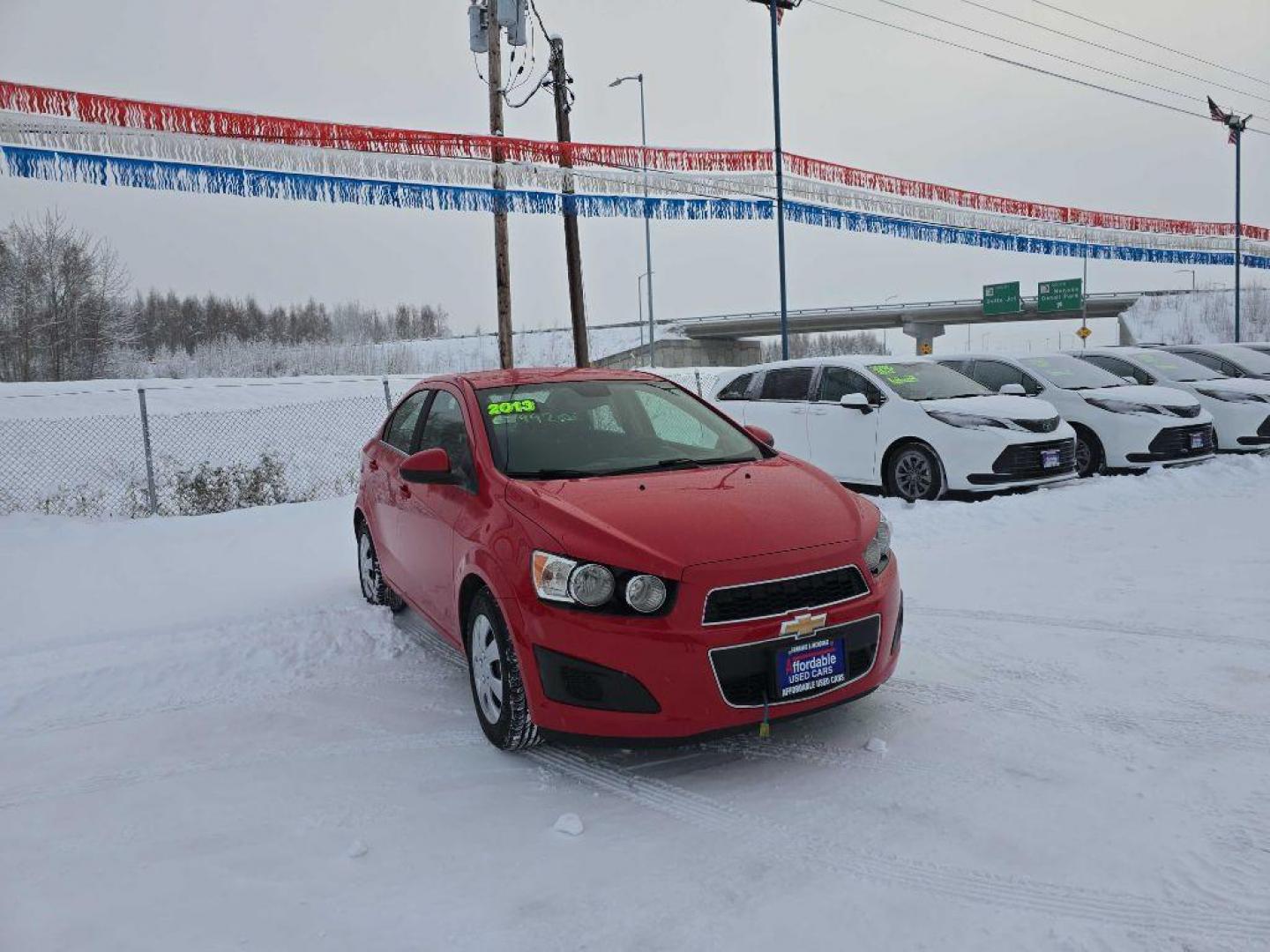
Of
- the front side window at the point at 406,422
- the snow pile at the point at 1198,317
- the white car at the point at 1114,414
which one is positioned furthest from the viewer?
the snow pile at the point at 1198,317

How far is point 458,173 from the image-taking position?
10.6m

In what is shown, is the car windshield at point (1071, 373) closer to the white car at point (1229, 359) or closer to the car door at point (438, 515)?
the white car at point (1229, 359)

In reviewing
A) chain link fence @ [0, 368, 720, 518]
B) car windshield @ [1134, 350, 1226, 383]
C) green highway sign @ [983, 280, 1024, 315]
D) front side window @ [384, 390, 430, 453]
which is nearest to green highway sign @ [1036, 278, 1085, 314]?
green highway sign @ [983, 280, 1024, 315]

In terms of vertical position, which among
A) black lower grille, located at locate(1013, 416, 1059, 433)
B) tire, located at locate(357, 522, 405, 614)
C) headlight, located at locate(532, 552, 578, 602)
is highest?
black lower grille, located at locate(1013, 416, 1059, 433)

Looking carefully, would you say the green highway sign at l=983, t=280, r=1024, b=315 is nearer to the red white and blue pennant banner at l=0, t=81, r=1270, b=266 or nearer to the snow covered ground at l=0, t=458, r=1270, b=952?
the red white and blue pennant banner at l=0, t=81, r=1270, b=266

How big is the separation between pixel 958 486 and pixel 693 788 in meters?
6.53

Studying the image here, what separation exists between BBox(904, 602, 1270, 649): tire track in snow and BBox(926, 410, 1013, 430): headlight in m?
4.08

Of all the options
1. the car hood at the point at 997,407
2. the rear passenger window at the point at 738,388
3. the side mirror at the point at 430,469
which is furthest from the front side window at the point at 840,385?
the side mirror at the point at 430,469

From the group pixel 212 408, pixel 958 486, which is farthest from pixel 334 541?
pixel 212 408

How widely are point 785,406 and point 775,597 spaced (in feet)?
24.0

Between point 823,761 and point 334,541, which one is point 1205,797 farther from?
point 334,541

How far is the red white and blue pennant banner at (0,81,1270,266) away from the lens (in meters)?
8.28

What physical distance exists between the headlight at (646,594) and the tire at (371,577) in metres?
2.87

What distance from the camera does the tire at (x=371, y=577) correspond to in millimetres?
5648
